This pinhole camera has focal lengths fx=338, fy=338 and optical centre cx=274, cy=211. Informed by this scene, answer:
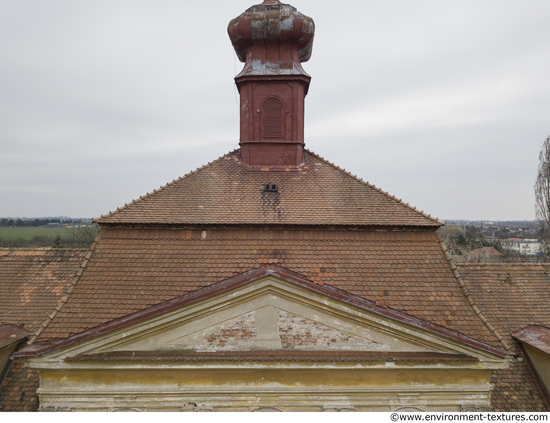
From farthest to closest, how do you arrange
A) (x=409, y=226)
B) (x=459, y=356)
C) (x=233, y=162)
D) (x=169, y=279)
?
(x=233, y=162) < (x=409, y=226) < (x=169, y=279) < (x=459, y=356)

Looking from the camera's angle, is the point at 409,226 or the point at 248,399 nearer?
the point at 248,399

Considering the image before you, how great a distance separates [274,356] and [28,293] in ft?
26.6

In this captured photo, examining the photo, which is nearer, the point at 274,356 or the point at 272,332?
the point at 274,356

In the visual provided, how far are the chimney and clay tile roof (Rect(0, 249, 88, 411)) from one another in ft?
21.4

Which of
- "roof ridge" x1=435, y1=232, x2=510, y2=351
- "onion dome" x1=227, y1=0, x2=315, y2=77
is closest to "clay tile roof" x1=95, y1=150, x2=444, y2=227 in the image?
"roof ridge" x1=435, y1=232, x2=510, y2=351

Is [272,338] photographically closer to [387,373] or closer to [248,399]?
[248,399]

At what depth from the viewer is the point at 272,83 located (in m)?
10.7

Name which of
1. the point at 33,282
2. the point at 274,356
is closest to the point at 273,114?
the point at 274,356

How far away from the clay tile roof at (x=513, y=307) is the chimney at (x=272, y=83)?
651 centimetres

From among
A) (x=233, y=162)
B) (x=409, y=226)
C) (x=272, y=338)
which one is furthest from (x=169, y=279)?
(x=409, y=226)

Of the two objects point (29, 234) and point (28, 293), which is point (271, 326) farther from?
point (29, 234)

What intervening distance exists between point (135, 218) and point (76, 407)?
4287 millimetres

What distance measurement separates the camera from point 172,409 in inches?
287

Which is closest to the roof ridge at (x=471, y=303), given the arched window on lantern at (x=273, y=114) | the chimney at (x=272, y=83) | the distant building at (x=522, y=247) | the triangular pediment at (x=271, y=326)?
the triangular pediment at (x=271, y=326)
